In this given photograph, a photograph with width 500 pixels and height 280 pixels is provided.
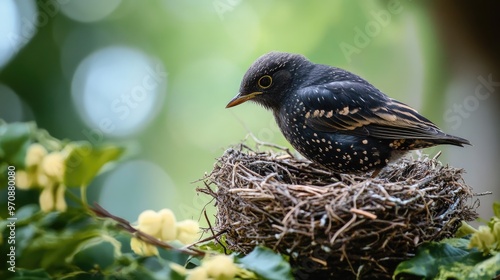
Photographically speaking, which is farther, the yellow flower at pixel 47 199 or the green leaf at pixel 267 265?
the green leaf at pixel 267 265

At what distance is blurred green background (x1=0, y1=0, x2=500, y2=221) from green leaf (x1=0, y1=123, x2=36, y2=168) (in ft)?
7.05

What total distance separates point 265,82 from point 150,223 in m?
1.33

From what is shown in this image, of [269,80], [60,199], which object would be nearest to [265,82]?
[269,80]

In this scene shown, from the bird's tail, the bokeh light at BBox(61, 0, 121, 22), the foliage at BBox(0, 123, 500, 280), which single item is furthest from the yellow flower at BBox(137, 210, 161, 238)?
the bokeh light at BBox(61, 0, 121, 22)

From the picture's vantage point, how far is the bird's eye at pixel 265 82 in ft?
8.31

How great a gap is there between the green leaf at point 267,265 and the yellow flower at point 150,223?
22 centimetres

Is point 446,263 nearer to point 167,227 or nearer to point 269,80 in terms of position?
point 167,227

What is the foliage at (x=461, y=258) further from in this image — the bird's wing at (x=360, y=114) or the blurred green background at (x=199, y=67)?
the blurred green background at (x=199, y=67)

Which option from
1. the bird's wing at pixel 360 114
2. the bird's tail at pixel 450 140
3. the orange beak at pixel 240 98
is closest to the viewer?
the bird's tail at pixel 450 140

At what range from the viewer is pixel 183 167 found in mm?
4457

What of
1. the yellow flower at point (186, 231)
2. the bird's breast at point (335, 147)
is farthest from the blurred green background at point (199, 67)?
the yellow flower at point (186, 231)

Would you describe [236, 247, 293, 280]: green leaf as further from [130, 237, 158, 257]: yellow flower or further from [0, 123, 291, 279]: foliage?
[130, 237, 158, 257]: yellow flower

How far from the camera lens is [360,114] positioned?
2.32 meters

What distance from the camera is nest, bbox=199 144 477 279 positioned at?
5.13 feet
